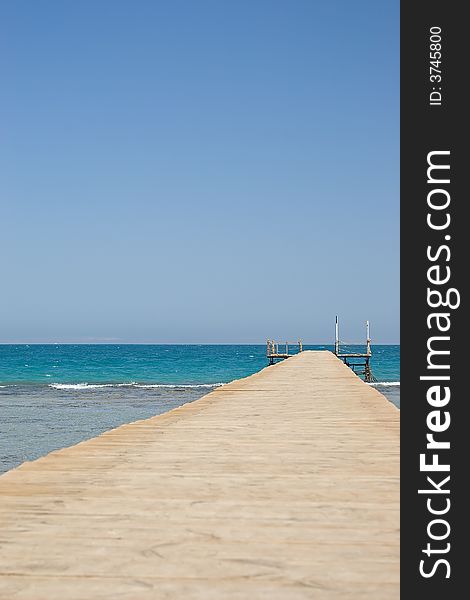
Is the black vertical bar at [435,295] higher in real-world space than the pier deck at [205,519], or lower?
higher

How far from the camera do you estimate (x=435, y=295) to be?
2.62 m

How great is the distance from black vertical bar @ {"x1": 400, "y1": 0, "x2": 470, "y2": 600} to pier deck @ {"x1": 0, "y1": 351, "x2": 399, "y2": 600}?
399 mm

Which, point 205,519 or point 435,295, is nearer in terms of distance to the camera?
point 435,295

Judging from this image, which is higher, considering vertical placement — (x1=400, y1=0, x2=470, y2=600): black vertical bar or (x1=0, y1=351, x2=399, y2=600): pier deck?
(x1=400, y1=0, x2=470, y2=600): black vertical bar

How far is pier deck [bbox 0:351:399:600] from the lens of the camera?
123 inches

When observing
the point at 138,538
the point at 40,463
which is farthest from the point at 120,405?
the point at 138,538

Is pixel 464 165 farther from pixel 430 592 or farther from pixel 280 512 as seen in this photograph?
pixel 280 512

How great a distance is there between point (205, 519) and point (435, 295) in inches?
83.0

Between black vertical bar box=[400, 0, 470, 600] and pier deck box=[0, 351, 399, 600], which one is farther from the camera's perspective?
pier deck box=[0, 351, 399, 600]

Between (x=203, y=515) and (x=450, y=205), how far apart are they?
2371mm

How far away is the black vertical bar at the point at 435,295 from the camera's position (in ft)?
8.69

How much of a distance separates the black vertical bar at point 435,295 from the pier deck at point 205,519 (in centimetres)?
40

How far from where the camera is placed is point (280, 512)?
4.27m

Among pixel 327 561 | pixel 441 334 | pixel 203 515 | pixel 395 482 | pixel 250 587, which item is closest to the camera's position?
pixel 441 334
